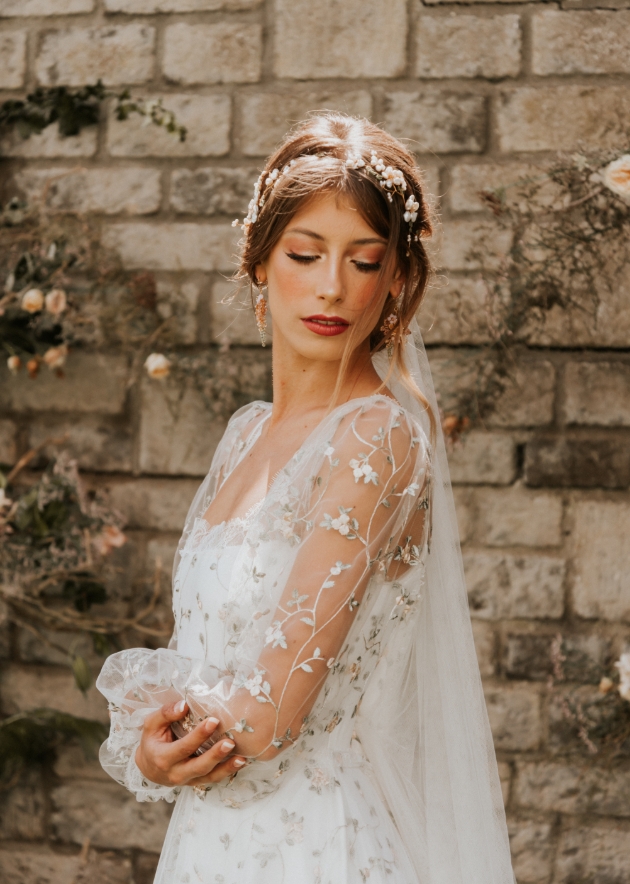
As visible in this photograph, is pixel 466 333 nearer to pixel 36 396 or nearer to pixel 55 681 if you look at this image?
pixel 36 396

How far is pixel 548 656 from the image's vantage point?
291cm

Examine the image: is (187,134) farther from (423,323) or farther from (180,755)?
(180,755)

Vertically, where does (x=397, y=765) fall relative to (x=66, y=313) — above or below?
below

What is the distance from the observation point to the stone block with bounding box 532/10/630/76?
2836mm

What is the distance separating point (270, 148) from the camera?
3.07 m

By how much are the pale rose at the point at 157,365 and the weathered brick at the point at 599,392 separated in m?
1.33

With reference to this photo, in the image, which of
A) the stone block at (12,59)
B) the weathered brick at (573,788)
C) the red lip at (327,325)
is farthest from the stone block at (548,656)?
the stone block at (12,59)

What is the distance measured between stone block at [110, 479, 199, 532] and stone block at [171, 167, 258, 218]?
0.96 metres

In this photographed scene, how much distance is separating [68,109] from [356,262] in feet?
6.69

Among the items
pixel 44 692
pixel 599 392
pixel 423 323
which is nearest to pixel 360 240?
pixel 423 323

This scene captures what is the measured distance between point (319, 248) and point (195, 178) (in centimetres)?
174

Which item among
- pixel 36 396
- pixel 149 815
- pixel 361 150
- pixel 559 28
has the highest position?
pixel 559 28

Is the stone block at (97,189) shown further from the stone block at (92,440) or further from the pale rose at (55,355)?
the stone block at (92,440)

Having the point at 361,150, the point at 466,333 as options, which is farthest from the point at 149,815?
the point at 361,150
